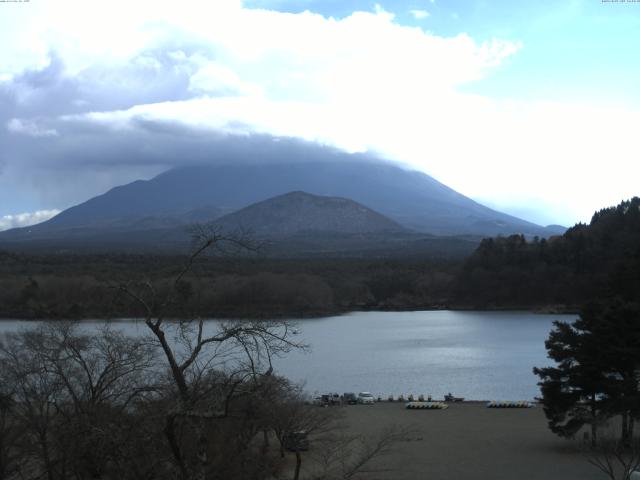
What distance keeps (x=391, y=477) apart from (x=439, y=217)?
154 meters

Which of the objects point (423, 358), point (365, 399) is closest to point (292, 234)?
point (423, 358)

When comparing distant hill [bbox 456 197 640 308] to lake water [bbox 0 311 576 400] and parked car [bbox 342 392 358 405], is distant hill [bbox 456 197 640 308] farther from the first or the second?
parked car [bbox 342 392 358 405]

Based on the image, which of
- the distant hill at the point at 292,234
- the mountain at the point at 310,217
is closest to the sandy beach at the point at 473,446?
the distant hill at the point at 292,234

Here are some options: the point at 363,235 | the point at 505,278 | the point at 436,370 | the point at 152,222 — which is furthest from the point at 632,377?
the point at 152,222

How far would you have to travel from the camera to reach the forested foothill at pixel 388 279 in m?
50.2

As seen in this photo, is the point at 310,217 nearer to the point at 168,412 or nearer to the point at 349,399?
the point at 349,399

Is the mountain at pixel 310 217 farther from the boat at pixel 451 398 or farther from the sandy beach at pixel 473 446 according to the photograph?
the sandy beach at pixel 473 446

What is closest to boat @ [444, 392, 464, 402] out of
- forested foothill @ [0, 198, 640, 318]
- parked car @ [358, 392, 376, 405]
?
parked car @ [358, 392, 376, 405]

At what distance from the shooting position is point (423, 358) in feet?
99.7

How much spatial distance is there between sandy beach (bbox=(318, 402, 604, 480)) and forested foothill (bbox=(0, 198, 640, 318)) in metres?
28.2

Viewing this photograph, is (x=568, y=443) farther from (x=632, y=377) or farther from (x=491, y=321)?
(x=491, y=321)

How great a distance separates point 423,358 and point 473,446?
15.8 m

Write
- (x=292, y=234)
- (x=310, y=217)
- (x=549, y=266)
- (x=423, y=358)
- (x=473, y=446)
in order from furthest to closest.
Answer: (x=310, y=217) < (x=292, y=234) < (x=549, y=266) < (x=423, y=358) < (x=473, y=446)

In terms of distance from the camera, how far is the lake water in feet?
79.0
